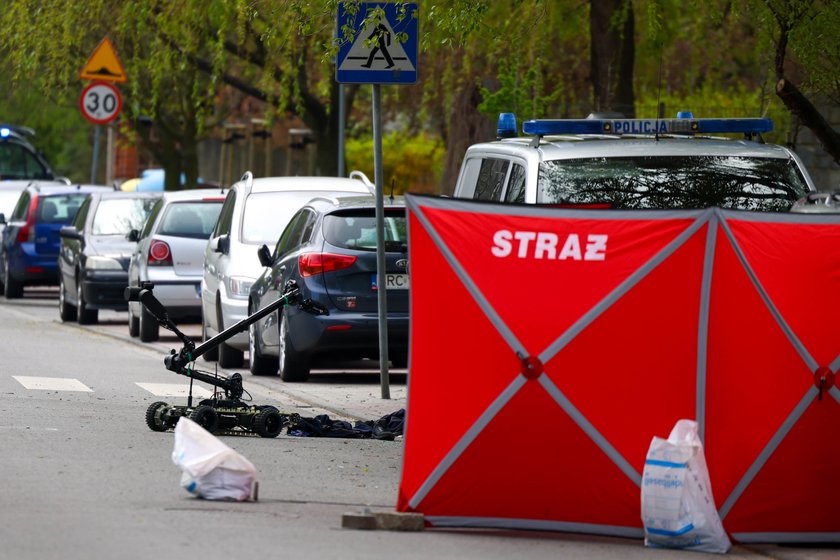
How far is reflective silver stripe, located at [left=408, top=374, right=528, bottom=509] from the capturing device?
8109mm

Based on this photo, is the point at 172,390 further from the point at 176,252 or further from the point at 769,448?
the point at 769,448

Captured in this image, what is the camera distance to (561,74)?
2823 centimetres

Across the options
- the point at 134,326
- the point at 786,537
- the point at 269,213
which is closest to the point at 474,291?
the point at 786,537

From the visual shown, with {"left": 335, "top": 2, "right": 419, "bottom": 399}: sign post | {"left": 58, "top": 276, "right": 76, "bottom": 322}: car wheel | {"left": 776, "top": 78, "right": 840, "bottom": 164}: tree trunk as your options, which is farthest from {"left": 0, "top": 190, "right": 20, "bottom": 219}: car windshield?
{"left": 776, "top": 78, "right": 840, "bottom": 164}: tree trunk

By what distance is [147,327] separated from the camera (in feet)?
68.5

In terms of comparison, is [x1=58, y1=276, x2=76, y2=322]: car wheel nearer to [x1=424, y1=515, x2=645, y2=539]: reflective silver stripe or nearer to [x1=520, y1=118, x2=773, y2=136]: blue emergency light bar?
[x1=520, y1=118, x2=773, y2=136]: blue emergency light bar

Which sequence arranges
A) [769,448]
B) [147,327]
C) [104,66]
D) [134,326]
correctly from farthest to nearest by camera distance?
[104,66] < [134,326] < [147,327] < [769,448]

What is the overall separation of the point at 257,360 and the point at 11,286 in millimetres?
12863

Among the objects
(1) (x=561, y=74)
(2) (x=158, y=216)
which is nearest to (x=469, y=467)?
(2) (x=158, y=216)

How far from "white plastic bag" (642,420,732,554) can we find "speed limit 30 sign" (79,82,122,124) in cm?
2222

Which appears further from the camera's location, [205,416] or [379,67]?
[379,67]

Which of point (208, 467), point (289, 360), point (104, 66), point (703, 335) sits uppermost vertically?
point (104, 66)

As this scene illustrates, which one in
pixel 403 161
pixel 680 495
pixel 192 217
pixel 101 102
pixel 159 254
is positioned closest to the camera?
pixel 680 495

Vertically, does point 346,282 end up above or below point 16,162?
above
